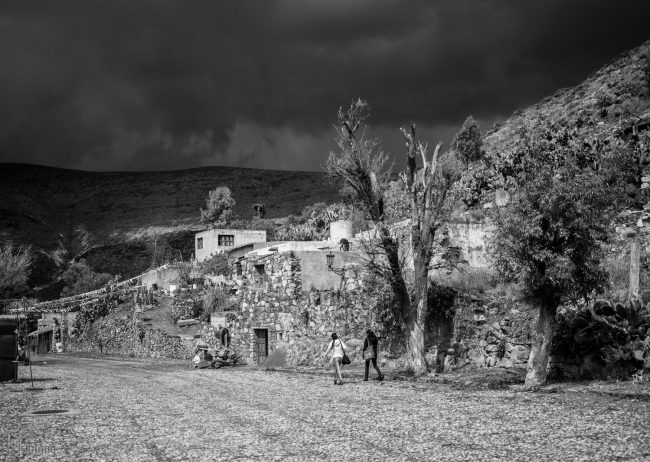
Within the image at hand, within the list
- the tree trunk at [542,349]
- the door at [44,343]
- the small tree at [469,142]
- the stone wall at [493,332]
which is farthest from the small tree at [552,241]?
the small tree at [469,142]

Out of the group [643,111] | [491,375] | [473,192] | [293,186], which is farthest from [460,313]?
[293,186]

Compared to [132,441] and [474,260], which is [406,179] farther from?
[132,441]

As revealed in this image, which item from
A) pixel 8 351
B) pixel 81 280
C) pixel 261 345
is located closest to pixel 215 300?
pixel 261 345

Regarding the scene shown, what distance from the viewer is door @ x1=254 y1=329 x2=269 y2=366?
117ft

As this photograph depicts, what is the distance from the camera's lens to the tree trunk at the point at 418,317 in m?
25.4

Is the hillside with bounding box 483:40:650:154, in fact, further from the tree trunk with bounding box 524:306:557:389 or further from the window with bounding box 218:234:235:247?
the window with bounding box 218:234:235:247

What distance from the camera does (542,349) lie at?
768 inches

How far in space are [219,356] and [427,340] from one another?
43.4 ft

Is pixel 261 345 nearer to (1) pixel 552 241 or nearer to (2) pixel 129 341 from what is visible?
(2) pixel 129 341

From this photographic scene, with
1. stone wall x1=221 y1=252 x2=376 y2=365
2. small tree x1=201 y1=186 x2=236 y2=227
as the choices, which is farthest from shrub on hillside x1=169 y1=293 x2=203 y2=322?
small tree x1=201 y1=186 x2=236 y2=227

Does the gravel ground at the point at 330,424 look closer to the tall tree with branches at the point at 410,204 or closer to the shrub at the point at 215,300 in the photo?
the tall tree with branches at the point at 410,204

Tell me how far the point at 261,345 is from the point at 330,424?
2250 centimetres

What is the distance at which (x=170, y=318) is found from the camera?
5138cm

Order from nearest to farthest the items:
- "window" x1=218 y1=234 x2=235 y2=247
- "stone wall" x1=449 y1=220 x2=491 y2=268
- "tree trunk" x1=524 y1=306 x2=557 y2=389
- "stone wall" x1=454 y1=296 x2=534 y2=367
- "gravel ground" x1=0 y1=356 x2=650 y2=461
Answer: "gravel ground" x1=0 y1=356 x2=650 y2=461, "tree trunk" x1=524 y1=306 x2=557 y2=389, "stone wall" x1=454 y1=296 x2=534 y2=367, "stone wall" x1=449 y1=220 x2=491 y2=268, "window" x1=218 y1=234 x2=235 y2=247
